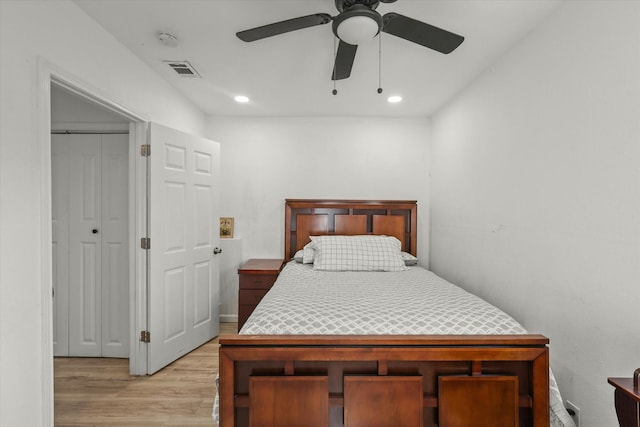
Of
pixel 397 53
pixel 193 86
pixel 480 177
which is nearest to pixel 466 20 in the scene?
pixel 397 53

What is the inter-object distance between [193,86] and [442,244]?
2844mm

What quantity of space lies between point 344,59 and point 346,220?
6.51ft

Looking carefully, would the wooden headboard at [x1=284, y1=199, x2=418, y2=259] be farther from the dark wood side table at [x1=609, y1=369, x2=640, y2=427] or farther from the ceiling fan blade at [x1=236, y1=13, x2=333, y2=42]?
the dark wood side table at [x1=609, y1=369, x2=640, y2=427]

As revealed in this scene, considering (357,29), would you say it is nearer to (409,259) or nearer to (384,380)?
(384,380)

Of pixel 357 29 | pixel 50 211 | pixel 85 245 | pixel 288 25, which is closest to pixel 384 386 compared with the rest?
pixel 357 29

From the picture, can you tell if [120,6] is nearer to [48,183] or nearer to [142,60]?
[142,60]

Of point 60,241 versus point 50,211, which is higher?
point 50,211

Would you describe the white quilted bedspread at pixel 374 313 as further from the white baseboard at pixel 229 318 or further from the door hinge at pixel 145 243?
the white baseboard at pixel 229 318

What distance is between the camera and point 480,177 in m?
2.53

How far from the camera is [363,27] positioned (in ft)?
4.75

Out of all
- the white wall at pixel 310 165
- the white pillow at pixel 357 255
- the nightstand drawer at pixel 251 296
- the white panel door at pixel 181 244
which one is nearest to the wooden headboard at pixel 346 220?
the white wall at pixel 310 165

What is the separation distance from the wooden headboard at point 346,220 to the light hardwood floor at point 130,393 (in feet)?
4.92

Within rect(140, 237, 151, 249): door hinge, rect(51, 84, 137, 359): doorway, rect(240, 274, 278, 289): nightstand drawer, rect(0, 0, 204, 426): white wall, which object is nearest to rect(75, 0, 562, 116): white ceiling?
rect(0, 0, 204, 426): white wall

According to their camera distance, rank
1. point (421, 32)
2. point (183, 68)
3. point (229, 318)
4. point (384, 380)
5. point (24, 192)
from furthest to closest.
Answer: point (229, 318)
point (183, 68)
point (421, 32)
point (24, 192)
point (384, 380)
